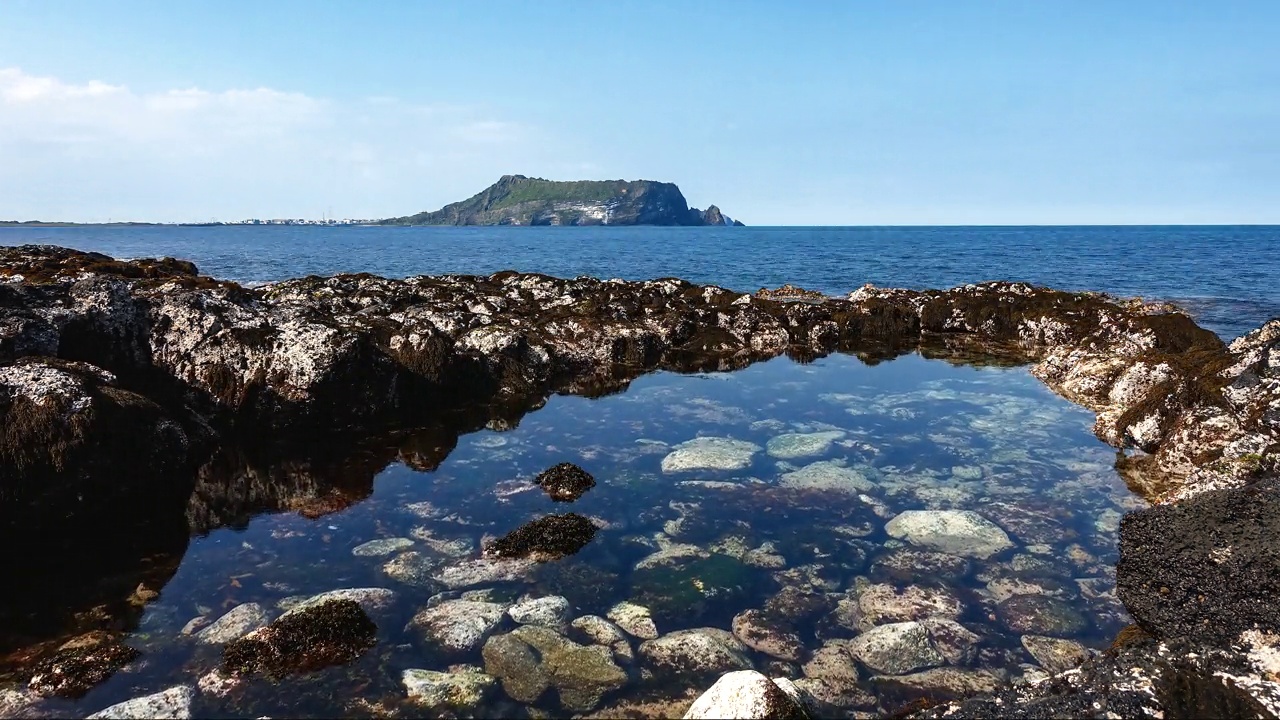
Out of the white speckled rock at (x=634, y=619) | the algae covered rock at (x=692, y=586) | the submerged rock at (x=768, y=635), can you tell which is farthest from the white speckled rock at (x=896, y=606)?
the white speckled rock at (x=634, y=619)

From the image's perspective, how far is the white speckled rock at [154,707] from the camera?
6.41 metres

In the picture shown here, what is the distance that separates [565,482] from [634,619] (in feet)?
14.9

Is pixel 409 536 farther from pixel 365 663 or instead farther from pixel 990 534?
pixel 990 534

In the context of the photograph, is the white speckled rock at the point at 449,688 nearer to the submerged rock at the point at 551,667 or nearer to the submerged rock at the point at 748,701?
the submerged rock at the point at 551,667

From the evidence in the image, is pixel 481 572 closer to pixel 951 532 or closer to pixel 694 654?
pixel 694 654

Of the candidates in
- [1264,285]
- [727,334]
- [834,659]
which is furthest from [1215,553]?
[1264,285]

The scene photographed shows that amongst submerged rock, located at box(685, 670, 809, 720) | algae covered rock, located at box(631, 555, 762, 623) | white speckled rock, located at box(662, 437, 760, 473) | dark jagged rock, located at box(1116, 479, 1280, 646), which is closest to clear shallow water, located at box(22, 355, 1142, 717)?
algae covered rock, located at box(631, 555, 762, 623)

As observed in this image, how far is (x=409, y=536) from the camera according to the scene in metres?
10.6

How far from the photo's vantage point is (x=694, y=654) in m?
7.61

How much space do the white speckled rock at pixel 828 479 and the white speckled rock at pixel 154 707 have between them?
9395 mm

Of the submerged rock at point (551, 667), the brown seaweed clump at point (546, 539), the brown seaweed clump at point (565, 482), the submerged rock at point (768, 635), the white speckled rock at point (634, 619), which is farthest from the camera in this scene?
the brown seaweed clump at point (565, 482)

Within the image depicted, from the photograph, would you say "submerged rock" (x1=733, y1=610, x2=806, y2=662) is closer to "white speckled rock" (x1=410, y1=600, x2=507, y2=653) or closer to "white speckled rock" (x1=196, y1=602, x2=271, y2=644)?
"white speckled rock" (x1=410, y1=600, x2=507, y2=653)

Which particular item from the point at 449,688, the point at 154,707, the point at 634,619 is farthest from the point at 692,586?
the point at 154,707

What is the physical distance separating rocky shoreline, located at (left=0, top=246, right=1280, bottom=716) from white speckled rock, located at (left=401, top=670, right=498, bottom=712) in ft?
9.86
